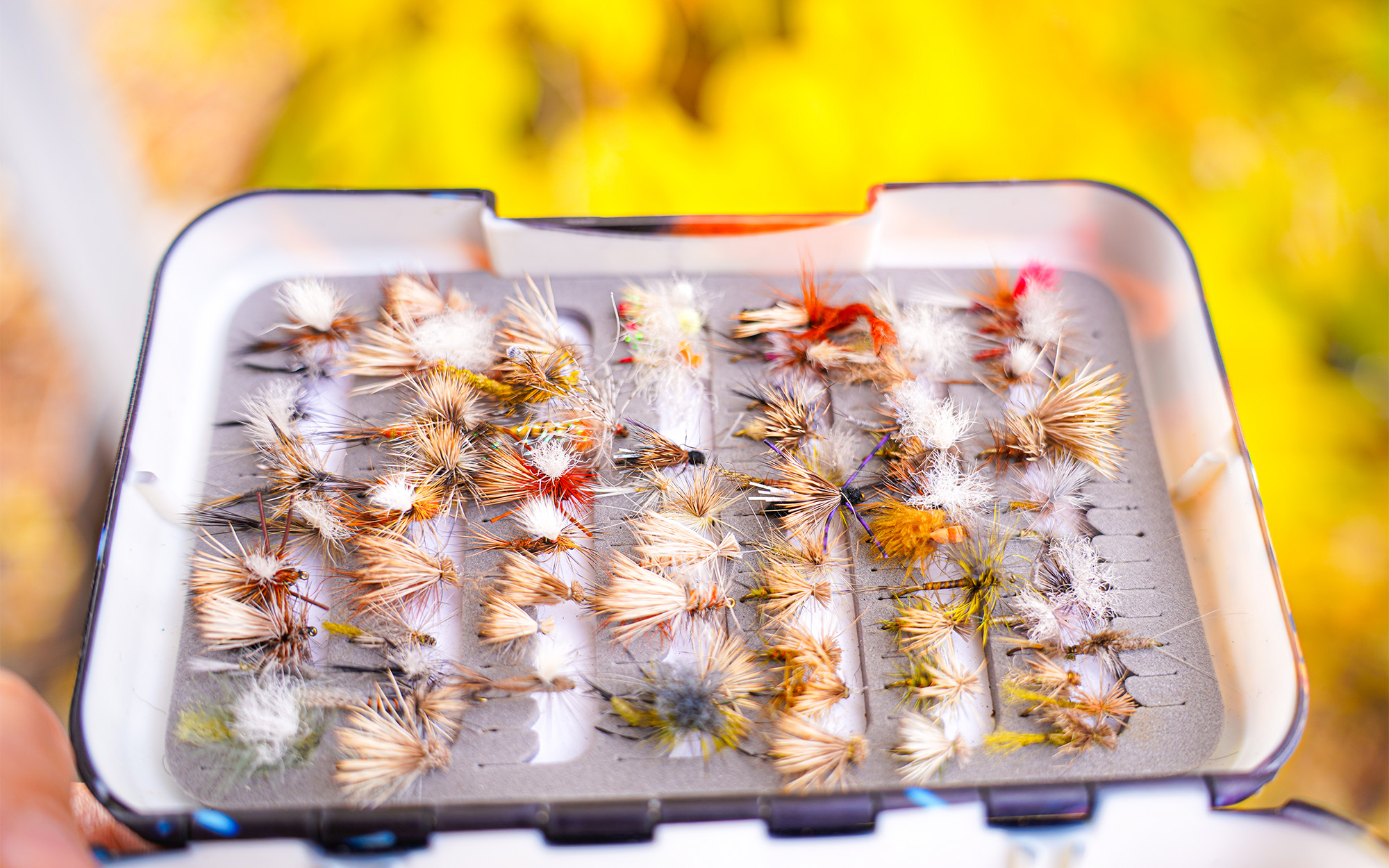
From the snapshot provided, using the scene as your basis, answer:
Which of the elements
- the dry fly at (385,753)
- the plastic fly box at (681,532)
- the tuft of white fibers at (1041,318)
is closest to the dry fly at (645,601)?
the plastic fly box at (681,532)

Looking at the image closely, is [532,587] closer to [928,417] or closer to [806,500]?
[806,500]

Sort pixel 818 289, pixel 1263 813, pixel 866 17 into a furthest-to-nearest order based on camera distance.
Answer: pixel 866 17, pixel 818 289, pixel 1263 813

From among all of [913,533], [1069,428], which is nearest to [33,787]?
[913,533]

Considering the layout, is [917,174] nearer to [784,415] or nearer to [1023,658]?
[784,415]

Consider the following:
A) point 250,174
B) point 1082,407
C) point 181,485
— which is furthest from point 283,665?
point 250,174

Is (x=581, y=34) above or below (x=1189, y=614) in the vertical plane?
above

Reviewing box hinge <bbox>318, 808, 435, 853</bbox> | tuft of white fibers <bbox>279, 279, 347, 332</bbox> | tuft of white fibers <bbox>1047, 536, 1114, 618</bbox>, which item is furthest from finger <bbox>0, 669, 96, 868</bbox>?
tuft of white fibers <bbox>1047, 536, 1114, 618</bbox>

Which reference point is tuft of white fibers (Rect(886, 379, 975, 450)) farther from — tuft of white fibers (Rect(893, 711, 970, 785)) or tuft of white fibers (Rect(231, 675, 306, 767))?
tuft of white fibers (Rect(231, 675, 306, 767))

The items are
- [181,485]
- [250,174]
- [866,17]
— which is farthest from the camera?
[250,174]

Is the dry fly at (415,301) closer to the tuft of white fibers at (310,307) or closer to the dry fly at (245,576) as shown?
the tuft of white fibers at (310,307)
